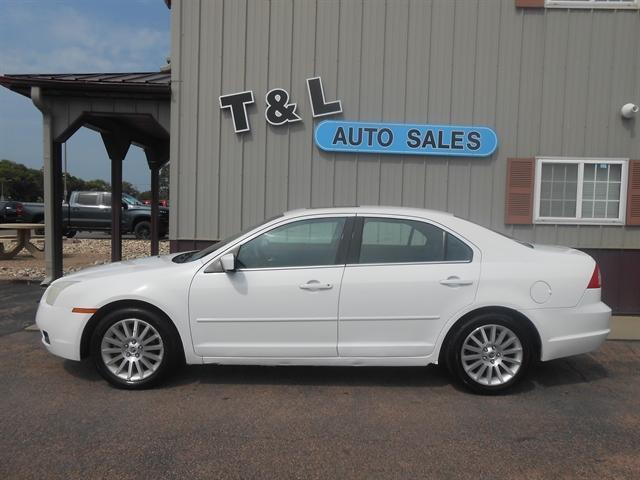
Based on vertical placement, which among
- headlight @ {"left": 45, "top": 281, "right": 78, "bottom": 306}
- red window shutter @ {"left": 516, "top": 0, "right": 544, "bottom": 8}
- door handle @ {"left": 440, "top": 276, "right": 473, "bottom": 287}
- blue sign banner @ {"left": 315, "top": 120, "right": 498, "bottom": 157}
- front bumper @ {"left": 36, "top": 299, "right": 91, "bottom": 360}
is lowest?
front bumper @ {"left": 36, "top": 299, "right": 91, "bottom": 360}

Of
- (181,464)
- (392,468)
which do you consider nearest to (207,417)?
(181,464)

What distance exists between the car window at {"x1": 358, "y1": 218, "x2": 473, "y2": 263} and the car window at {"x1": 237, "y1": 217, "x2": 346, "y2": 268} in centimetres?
26

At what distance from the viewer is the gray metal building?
7594mm

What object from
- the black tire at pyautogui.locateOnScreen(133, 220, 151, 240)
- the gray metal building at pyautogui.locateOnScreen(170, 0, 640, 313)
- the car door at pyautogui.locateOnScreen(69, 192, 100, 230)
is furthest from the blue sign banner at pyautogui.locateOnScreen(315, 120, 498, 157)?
the car door at pyautogui.locateOnScreen(69, 192, 100, 230)

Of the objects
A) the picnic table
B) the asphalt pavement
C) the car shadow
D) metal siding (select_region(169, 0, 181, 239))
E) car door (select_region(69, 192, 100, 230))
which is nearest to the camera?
the asphalt pavement

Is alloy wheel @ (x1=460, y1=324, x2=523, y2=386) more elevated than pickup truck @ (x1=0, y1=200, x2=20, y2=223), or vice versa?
pickup truck @ (x1=0, y1=200, x2=20, y2=223)

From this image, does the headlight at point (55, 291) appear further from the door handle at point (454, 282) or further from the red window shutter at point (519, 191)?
the red window shutter at point (519, 191)

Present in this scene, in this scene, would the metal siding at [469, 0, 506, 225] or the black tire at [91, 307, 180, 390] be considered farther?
the metal siding at [469, 0, 506, 225]

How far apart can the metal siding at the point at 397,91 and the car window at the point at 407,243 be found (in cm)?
318

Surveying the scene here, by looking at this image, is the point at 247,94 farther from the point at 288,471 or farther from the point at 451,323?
the point at 288,471

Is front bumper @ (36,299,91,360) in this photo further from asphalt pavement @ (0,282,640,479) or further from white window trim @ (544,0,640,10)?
white window trim @ (544,0,640,10)

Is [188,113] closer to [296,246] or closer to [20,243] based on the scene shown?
[296,246]

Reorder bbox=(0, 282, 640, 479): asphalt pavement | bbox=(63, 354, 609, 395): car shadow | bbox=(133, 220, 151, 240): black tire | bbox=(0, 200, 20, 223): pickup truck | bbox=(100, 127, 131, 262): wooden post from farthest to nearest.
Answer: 1. bbox=(0, 200, 20, 223): pickup truck
2. bbox=(133, 220, 151, 240): black tire
3. bbox=(100, 127, 131, 262): wooden post
4. bbox=(63, 354, 609, 395): car shadow
5. bbox=(0, 282, 640, 479): asphalt pavement

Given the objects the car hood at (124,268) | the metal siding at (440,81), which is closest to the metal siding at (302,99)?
the metal siding at (440,81)
